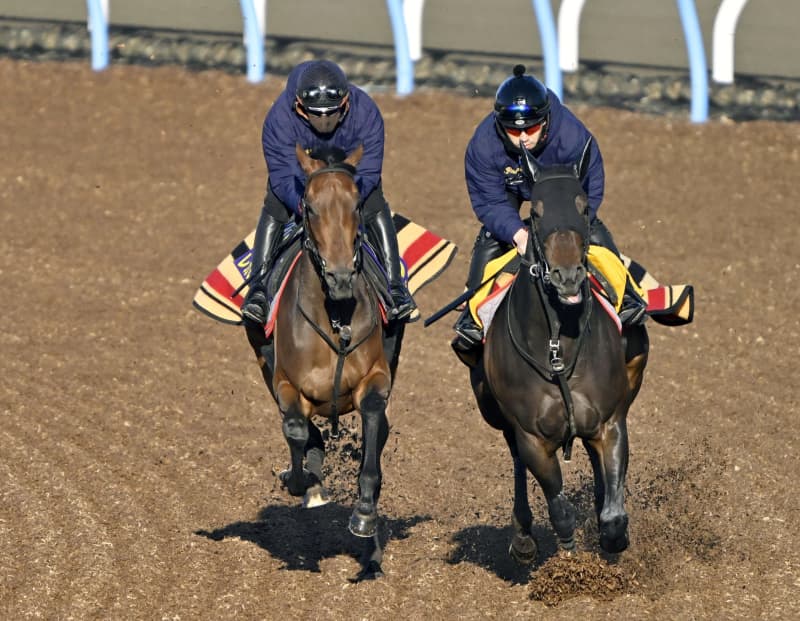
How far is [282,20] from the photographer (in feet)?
71.9

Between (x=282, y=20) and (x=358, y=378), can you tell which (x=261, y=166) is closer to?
(x=282, y=20)

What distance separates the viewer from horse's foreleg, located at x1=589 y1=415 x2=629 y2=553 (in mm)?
9000

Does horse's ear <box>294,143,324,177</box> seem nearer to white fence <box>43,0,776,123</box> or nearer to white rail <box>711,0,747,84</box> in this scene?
white fence <box>43,0,776,123</box>

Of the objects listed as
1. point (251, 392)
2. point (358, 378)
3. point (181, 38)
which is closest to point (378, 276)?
point (358, 378)

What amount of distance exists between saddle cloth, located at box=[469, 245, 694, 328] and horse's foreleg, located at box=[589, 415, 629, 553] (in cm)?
76

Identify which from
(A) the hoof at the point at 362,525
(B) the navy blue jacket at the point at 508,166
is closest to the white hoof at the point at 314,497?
(A) the hoof at the point at 362,525

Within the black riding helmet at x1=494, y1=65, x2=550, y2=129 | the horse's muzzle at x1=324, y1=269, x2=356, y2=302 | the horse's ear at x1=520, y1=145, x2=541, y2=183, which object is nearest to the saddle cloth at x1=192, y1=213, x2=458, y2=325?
the black riding helmet at x1=494, y1=65, x2=550, y2=129

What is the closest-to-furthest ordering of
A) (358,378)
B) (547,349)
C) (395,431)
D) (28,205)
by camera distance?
(547,349) → (358,378) → (395,431) → (28,205)

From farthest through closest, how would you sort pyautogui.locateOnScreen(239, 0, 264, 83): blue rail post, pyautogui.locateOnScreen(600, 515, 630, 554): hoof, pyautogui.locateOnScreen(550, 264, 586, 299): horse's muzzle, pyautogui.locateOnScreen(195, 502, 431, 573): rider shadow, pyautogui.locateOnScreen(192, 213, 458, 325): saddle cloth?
1. pyautogui.locateOnScreen(239, 0, 264, 83): blue rail post
2. pyautogui.locateOnScreen(192, 213, 458, 325): saddle cloth
3. pyautogui.locateOnScreen(195, 502, 431, 573): rider shadow
4. pyautogui.locateOnScreen(600, 515, 630, 554): hoof
5. pyautogui.locateOnScreen(550, 264, 586, 299): horse's muzzle

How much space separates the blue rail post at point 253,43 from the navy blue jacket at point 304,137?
36.6ft

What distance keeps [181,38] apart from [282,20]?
172 cm

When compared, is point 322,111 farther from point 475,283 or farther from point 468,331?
point 468,331

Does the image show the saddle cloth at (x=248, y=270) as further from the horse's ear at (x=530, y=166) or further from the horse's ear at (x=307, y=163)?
the horse's ear at (x=530, y=166)

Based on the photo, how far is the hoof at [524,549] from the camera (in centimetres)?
991
